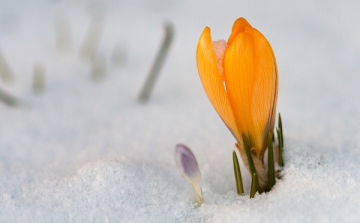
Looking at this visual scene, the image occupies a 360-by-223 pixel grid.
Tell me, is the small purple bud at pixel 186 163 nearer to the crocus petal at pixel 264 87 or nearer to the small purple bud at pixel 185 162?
the small purple bud at pixel 185 162

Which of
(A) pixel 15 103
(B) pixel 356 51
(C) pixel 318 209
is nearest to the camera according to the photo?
(C) pixel 318 209

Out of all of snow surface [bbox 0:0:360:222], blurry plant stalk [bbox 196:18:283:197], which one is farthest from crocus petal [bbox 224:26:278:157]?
snow surface [bbox 0:0:360:222]

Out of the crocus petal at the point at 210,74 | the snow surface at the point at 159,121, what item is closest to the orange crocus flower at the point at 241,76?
the crocus petal at the point at 210,74

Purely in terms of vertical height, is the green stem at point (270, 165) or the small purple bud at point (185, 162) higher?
the small purple bud at point (185, 162)

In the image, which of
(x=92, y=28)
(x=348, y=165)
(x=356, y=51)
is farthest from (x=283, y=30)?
(x=348, y=165)

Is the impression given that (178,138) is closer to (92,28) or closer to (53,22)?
(92,28)

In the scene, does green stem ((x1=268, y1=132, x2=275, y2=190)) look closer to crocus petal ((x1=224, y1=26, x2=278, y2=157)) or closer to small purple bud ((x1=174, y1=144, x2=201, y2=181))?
crocus petal ((x1=224, y1=26, x2=278, y2=157))

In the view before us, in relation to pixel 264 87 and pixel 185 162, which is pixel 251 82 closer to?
pixel 264 87

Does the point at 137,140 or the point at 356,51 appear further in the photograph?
the point at 356,51
